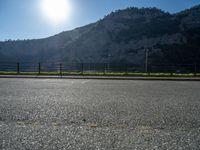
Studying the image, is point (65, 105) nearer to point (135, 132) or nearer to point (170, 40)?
point (135, 132)

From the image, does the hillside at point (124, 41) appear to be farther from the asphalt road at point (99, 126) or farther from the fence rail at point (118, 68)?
the asphalt road at point (99, 126)

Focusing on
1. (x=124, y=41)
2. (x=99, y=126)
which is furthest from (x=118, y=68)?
(x=124, y=41)

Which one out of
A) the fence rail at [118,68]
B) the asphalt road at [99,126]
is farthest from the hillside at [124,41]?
the asphalt road at [99,126]

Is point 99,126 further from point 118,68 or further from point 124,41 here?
point 124,41

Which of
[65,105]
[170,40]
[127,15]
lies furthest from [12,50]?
[65,105]

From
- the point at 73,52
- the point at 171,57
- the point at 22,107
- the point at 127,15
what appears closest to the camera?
the point at 22,107

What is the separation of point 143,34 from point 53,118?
14223cm

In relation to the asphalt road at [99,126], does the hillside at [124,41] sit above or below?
above

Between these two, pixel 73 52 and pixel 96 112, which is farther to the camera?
pixel 73 52

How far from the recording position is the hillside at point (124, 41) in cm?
12350

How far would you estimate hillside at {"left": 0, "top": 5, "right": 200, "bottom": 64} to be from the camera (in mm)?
123500

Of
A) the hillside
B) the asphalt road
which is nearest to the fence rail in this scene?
the asphalt road

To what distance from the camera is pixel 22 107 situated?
24.0 feet

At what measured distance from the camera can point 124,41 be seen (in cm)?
14325
